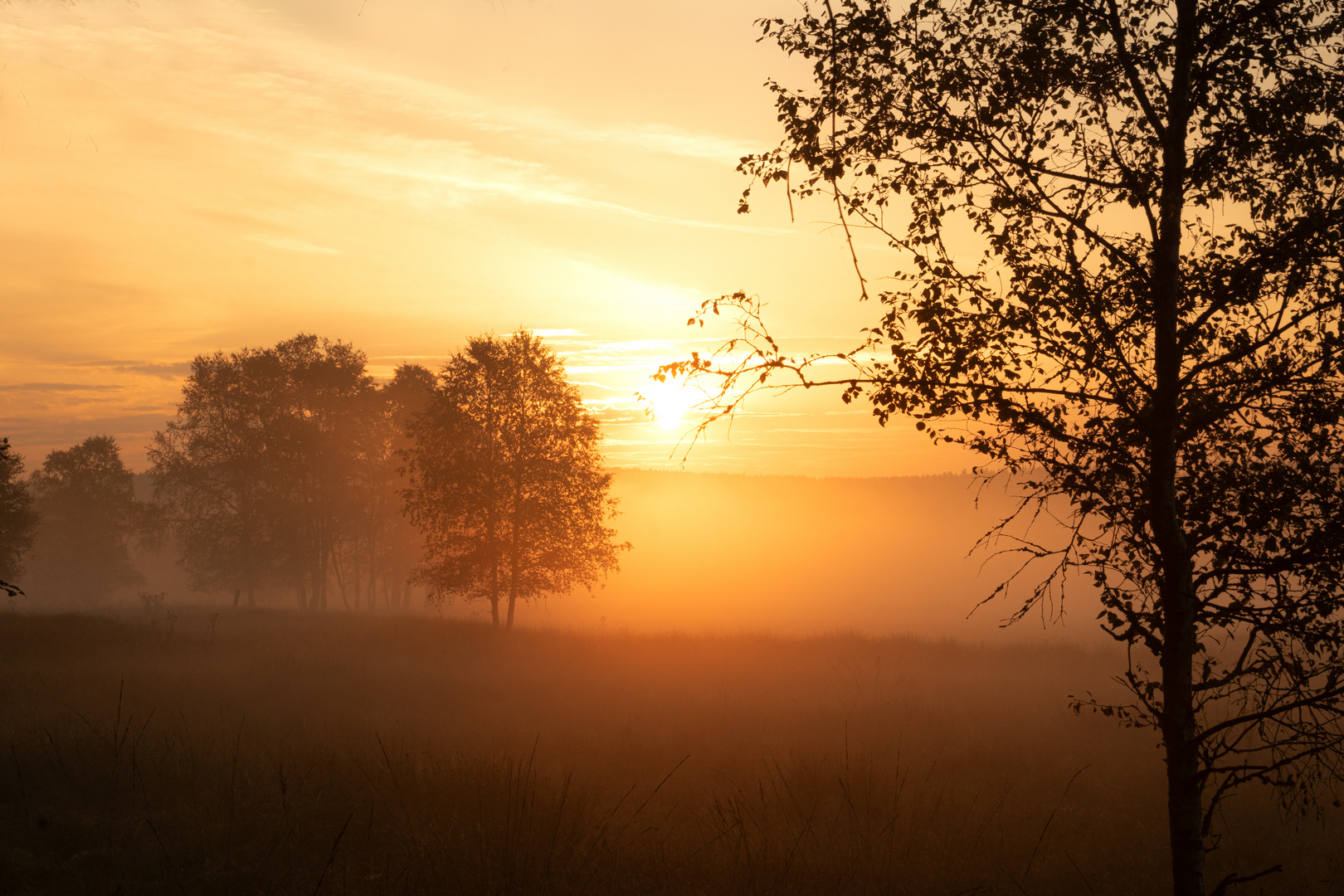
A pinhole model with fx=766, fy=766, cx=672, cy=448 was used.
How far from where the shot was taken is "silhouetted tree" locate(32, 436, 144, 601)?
174 ft

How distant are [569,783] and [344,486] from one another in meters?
34.3

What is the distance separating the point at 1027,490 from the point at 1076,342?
3.91 feet

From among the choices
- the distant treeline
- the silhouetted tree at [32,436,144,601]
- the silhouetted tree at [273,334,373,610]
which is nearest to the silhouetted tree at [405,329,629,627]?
the distant treeline

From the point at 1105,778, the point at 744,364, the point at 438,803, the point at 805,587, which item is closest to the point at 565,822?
the point at 438,803

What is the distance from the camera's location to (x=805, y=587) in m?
85.9

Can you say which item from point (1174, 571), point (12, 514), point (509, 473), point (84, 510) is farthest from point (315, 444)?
Answer: point (1174, 571)

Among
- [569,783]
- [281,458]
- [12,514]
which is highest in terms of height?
→ [281,458]

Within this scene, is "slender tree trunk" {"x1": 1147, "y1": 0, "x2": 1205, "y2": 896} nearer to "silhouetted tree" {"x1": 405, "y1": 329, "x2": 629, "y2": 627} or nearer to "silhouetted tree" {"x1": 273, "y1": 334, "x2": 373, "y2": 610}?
"silhouetted tree" {"x1": 405, "y1": 329, "x2": 629, "y2": 627}

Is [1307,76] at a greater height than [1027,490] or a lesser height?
greater

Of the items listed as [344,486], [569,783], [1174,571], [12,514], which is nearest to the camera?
[1174,571]

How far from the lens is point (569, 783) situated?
26.4 feet

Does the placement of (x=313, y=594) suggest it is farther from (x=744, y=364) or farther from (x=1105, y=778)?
(x=744, y=364)

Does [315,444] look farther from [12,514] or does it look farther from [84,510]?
[84,510]

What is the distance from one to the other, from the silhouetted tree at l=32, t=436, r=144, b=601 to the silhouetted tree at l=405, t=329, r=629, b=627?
3873 cm
